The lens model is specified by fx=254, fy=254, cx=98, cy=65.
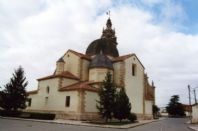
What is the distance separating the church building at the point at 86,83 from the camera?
3591 cm

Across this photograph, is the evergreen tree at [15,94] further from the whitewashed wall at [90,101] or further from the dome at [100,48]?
the dome at [100,48]

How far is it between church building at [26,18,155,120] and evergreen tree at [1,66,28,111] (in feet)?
12.3

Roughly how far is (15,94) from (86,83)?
10761 millimetres

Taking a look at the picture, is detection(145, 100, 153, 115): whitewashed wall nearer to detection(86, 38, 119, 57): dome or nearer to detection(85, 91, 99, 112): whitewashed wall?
detection(86, 38, 119, 57): dome

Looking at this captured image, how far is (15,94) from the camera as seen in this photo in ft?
124

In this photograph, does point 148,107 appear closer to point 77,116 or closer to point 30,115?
point 77,116

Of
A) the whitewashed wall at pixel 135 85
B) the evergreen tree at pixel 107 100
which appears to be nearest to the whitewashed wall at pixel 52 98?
the evergreen tree at pixel 107 100

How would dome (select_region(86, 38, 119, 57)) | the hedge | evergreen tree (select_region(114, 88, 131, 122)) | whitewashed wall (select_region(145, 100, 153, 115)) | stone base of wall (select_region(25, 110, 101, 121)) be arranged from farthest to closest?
dome (select_region(86, 38, 119, 57)), whitewashed wall (select_region(145, 100, 153, 115)), stone base of wall (select_region(25, 110, 101, 121)), the hedge, evergreen tree (select_region(114, 88, 131, 122))

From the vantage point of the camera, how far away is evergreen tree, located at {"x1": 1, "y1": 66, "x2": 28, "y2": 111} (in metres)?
37.5

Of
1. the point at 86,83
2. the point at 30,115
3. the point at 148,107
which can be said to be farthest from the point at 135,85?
the point at 30,115

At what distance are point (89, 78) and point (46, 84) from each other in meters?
7.15

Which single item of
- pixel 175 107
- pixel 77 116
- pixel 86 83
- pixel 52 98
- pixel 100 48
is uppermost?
pixel 100 48

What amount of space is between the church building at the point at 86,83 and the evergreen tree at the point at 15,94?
12.3 ft

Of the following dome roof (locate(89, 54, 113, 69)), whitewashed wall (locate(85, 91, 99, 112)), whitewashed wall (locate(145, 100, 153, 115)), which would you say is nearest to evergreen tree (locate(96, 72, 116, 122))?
whitewashed wall (locate(85, 91, 99, 112))
